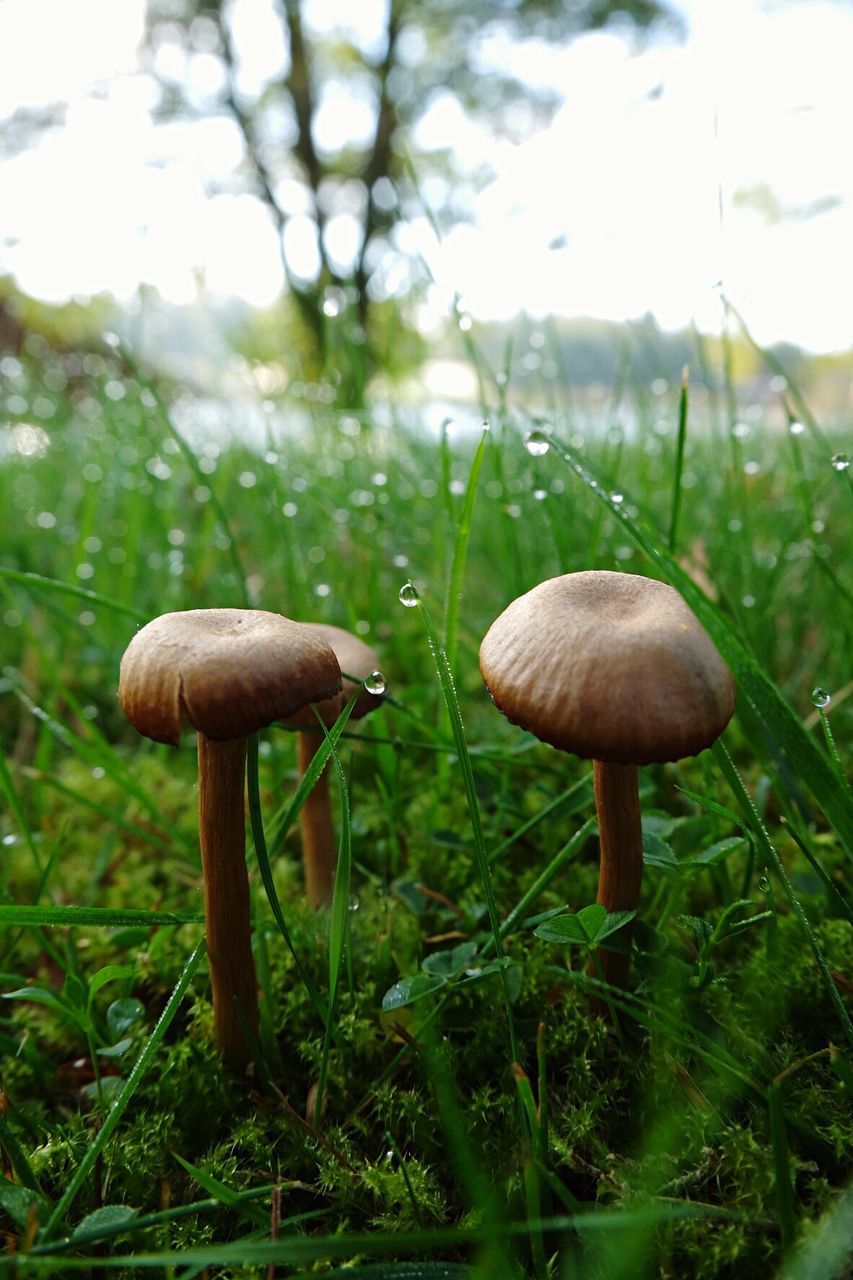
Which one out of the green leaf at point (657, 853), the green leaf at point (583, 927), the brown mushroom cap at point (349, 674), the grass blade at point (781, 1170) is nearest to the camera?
Answer: the grass blade at point (781, 1170)

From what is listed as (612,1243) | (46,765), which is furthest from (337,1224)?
(46,765)

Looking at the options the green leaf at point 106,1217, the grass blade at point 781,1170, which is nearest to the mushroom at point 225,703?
the green leaf at point 106,1217

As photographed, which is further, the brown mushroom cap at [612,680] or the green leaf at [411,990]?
the green leaf at [411,990]

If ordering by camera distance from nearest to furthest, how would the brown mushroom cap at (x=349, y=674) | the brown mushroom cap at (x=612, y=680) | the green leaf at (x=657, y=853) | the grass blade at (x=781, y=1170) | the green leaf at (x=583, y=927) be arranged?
the grass blade at (x=781, y=1170) → the brown mushroom cap at (x=612, y=680) → the green leaf at (x=583, y=927) → the green leaf at (x=657, y=853) → the brown mushroom cap at (x=349, y=674)

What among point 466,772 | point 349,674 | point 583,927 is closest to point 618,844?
point 583,927

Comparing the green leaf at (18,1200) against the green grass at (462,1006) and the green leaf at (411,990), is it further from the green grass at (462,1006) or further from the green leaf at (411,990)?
the green leaf at (411,990)

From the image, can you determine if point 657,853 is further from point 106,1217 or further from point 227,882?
point 106,1217
